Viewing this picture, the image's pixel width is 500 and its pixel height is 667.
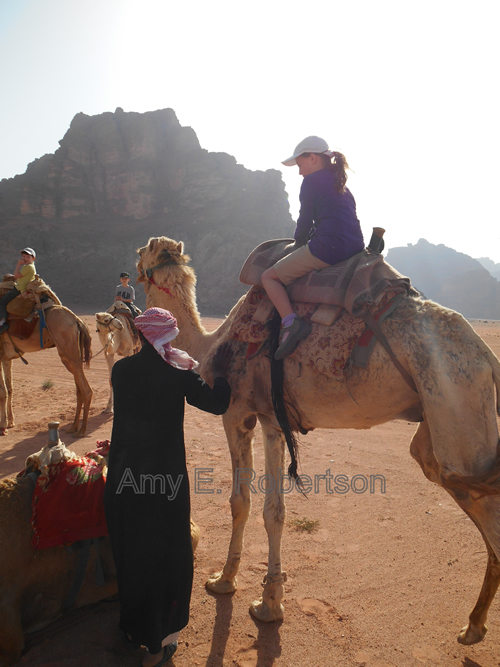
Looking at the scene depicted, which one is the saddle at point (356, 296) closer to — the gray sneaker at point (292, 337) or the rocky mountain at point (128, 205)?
the gray sneaker at point (292, 337)

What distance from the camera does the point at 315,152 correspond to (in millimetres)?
3074

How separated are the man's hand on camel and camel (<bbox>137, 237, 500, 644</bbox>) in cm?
6

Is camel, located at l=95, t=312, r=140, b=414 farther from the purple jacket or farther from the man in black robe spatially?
the purple jacket

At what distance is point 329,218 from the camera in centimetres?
300

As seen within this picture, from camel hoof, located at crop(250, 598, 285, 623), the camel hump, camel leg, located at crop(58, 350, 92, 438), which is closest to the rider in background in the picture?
camel leg, located at crop(58, 350, 92, 438)

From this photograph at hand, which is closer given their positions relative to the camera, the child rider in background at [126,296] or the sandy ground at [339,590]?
the sandy ground at [339,590]

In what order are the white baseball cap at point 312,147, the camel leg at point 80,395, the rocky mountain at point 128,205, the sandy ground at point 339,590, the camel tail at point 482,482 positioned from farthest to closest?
the rocky mountain at point 128,205 → the camel leg at point 80,395 → the white baseball cap at point 312,147 → the sandy ground at point 339,590 → the camel tail at point 482,482

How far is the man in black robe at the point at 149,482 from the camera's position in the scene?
2533 millimetres

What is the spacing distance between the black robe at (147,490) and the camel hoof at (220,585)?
2.92ft

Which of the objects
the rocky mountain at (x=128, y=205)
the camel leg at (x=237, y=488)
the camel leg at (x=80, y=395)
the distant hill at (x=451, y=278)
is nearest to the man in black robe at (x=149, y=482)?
the camel leg at (x=237, y=488)

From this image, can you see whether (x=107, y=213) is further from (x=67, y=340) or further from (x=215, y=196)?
(x=67, y=340)

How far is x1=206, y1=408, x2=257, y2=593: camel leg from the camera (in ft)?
11.4

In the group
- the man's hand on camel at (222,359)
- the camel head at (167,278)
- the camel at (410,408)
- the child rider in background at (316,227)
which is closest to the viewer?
the camel at (410,408)

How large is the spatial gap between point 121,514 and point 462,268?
176611mm
